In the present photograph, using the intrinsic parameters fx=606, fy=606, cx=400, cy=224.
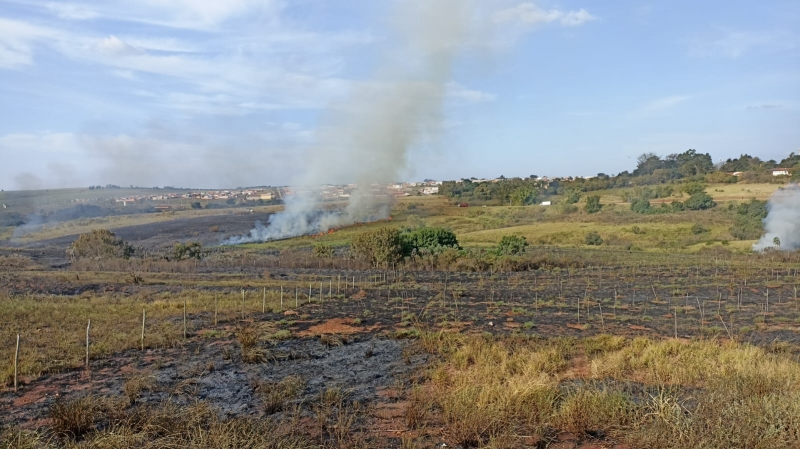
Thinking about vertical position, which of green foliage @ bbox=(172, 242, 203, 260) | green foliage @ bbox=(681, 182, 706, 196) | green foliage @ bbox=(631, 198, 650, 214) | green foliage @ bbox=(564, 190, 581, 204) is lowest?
green foliage @ bbox=(172, 242, 203, 260)

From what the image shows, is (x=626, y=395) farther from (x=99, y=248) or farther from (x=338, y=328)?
(x=99, y=248)

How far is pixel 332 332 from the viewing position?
1773 cm

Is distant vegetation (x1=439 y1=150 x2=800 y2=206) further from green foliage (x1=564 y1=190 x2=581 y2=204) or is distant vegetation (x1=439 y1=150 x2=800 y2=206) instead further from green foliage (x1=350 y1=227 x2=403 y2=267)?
green foliage (x1=350 y1=227 x2=403 y2=267)

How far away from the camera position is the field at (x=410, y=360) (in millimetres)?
8133

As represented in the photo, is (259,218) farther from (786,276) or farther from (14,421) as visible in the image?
(14,421)

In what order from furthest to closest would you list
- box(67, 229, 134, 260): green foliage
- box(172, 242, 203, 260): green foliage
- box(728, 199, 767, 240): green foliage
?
box(728, 199, 767, 240): green foliage
box(67, 229, 134, 260): green foliage
box(172, 242, 203, 260): green foliage

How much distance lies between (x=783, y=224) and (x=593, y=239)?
14.8 metres

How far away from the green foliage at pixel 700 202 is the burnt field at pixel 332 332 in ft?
110

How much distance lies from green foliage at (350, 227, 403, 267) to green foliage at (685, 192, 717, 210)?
41962 millimetres

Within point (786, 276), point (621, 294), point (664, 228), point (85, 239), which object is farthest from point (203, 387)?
point (664, 228)

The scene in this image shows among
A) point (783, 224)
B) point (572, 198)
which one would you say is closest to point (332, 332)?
point (783, 224)

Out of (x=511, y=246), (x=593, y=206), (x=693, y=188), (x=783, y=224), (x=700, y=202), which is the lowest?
(x=511, y=246)

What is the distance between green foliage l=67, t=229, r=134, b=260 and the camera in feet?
157

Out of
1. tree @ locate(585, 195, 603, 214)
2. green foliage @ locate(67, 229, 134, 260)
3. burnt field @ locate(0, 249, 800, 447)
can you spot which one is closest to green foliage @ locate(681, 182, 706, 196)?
tree @ locate(585, 195, 603, 214)
